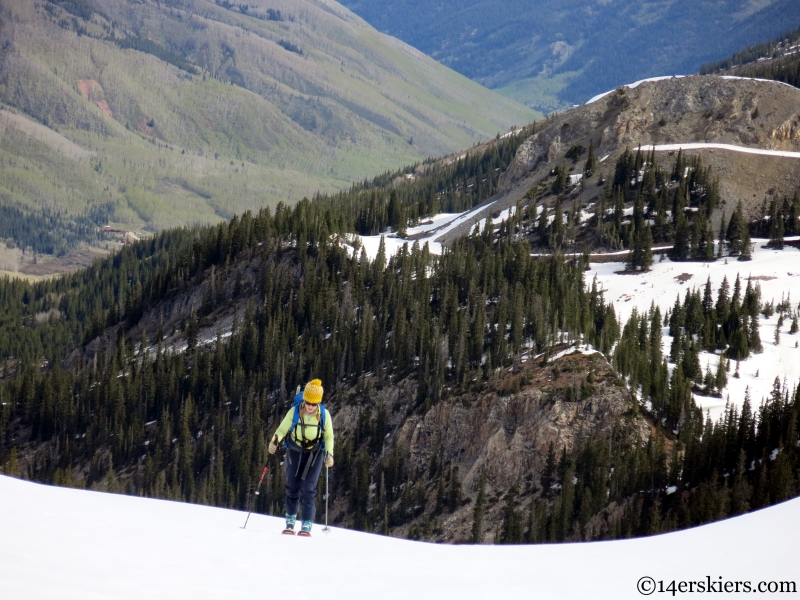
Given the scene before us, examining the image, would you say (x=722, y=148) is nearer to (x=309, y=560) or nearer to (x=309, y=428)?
(x=309, y=428)

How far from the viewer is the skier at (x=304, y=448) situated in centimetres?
3192

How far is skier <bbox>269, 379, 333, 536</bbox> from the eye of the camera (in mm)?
31922

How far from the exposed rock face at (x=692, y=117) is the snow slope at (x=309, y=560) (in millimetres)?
117627

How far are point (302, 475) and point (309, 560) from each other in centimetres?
590

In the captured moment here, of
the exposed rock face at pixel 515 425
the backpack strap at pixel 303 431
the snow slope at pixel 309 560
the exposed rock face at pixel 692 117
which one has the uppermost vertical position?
the exposed rock face at pixel 692 117

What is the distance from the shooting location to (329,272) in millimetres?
137875

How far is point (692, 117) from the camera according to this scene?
145625mm

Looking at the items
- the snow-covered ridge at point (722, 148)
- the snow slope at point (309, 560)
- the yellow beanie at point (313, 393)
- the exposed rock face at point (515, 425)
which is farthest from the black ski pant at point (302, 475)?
the snow-covered ridge at point (722, 148)

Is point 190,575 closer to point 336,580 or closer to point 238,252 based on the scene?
point 336,580

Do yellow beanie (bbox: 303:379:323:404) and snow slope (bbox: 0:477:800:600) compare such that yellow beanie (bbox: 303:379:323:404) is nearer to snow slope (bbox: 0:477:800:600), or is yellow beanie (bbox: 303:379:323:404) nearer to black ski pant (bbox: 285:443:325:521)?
black ski pant (bbox: 285:443:325:521)

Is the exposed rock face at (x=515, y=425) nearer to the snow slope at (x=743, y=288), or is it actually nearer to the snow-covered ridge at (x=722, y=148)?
the snow slope at (x=743, y=288)

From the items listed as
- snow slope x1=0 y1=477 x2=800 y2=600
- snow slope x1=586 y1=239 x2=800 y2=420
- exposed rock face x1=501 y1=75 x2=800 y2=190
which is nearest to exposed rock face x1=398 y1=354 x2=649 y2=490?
snow slope x1=586 y1=239 x2=800 y2=420

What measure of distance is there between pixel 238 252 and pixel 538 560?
430ft

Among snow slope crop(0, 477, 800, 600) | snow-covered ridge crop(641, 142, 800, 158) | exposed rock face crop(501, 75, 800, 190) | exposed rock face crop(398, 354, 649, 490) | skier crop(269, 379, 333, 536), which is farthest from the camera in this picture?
exposed rock face crop(501, 75, 800, 190)
